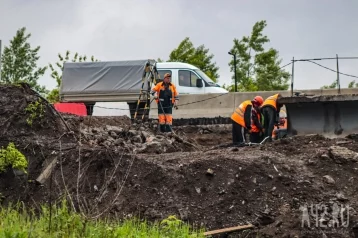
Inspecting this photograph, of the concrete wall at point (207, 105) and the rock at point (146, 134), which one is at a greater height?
the concrete wall at point (207, 105)

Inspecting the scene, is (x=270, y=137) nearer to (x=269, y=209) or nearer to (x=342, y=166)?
(x=342, y=166)

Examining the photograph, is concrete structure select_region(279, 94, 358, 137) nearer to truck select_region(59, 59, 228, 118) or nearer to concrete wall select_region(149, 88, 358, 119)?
concrete wall select_region(149, 88, 358, 119)

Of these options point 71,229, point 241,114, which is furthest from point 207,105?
point 71,229

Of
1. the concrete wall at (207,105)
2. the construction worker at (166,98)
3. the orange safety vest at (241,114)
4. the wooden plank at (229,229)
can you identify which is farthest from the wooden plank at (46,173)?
the concrete wall at (207,105)

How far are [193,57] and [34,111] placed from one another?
2925cm

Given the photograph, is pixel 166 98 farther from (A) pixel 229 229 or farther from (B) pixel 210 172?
(A) pixel 229 229

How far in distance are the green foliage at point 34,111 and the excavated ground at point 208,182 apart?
0.23 metres

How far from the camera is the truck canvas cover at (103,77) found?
24.9 meters

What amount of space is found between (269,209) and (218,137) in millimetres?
9823

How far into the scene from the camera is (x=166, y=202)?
11.0 metres

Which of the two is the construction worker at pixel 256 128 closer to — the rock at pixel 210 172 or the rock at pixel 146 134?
the rock at pixel 146 134

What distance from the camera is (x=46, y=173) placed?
12281 millimetres

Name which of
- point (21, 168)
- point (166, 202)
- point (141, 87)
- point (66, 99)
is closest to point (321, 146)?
point (166, 202)

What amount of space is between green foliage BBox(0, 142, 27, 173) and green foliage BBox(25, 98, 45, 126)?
5.15 feet
